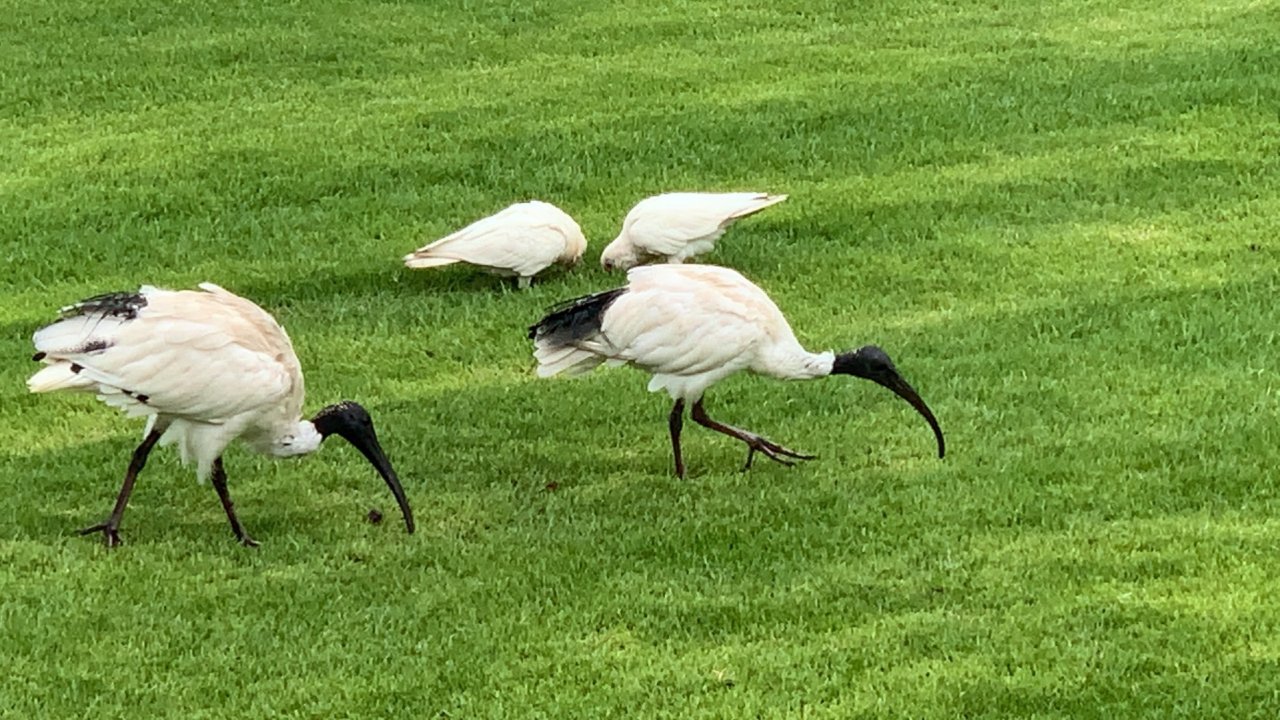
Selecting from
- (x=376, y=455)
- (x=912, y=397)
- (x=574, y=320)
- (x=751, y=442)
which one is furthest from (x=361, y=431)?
(x=912, y=397)

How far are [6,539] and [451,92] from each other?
6857mm

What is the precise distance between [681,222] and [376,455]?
3.29 metres

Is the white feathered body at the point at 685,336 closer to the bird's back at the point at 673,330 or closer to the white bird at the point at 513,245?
the bird's back at the point at 673,330

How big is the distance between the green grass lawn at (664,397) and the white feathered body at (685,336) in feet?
1.30

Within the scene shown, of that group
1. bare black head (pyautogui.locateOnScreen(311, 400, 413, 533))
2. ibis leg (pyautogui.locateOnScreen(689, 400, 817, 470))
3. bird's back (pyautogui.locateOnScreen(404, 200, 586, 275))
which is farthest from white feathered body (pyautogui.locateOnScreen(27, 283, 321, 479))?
bird's back (pyautogui.locateOnScreen(404, 200, 586, 275))

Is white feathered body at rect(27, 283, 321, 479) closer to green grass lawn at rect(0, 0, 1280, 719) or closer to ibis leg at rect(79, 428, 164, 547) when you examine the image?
ibis leg at rect(79, 428, 164, 547)

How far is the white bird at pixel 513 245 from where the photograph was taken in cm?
947

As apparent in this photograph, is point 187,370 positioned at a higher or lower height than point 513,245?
higher

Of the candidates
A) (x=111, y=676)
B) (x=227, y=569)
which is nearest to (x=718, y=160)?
(x=227, y=569)

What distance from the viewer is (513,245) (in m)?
9.46

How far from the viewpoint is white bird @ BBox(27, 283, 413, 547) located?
637cm

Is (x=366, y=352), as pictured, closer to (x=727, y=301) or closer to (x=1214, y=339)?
(x=727, y=301)

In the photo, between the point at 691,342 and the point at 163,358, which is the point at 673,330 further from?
the point at 163,358

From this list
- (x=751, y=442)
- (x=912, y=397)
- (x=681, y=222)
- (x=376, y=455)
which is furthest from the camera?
(x=681, y=222)
